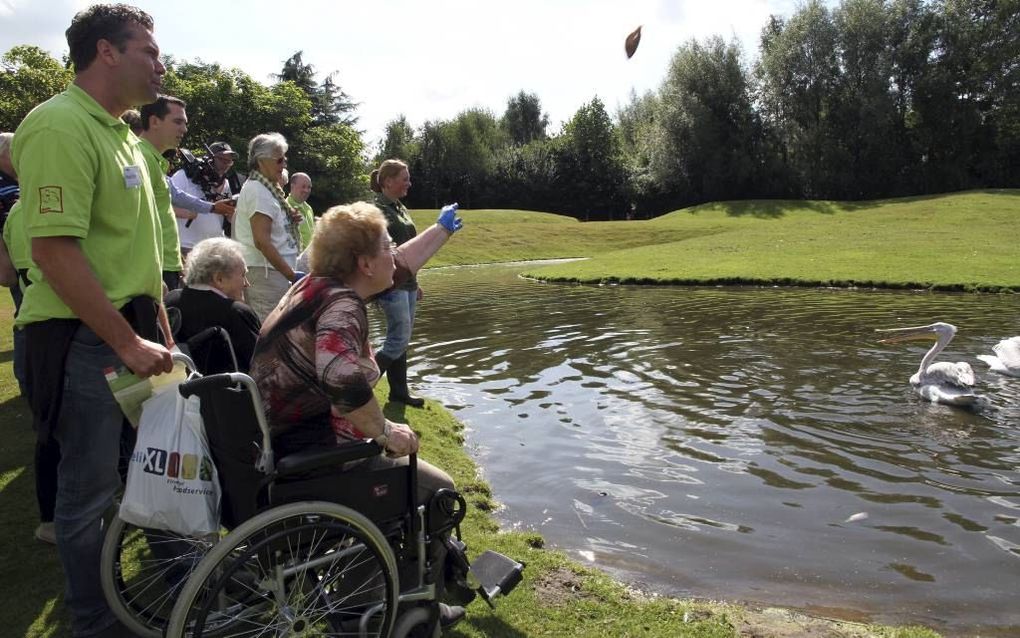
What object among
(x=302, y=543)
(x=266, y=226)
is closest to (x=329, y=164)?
(x=266, y=226)

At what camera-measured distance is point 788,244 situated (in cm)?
2962

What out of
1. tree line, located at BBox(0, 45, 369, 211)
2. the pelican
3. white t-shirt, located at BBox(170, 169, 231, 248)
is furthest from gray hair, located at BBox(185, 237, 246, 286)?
tree line, located at BBox(0, 45, 369, 211)

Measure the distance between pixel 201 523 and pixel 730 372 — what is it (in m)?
8.25

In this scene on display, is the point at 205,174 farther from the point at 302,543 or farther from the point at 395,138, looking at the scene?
the point at 395,138

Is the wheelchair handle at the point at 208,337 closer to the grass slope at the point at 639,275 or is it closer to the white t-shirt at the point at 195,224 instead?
the grass slope at the point at 639,275

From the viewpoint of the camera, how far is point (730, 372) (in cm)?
1000

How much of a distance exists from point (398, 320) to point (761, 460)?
3669 millimetres

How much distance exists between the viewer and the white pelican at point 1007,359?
9195 mm

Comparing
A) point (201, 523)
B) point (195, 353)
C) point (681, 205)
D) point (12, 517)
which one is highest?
point (681, 205)

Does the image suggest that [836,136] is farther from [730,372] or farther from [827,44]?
[730,372]

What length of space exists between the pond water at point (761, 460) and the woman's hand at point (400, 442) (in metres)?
2.12

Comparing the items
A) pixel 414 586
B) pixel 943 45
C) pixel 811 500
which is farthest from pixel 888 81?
pixel 414 586

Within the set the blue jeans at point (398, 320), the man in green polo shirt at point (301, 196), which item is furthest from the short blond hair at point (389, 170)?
the blue jeans at point (398, 320)

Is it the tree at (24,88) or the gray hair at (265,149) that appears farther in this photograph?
the tree at (24,88)
